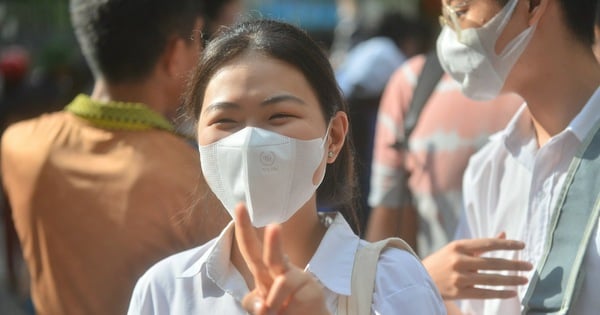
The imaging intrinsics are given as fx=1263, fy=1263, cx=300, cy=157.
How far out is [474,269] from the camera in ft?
9.83

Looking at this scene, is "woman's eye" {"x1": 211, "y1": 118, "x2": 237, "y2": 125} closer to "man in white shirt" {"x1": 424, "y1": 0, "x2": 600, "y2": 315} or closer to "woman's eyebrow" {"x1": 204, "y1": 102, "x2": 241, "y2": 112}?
"woman's eyebrow" {"x1": 204, "y1": 102, "x2": 241, "y2": 112}

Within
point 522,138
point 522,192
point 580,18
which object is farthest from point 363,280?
point 580,18

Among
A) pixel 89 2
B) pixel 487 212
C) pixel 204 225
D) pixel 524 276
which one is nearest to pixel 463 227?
pixel 487 212

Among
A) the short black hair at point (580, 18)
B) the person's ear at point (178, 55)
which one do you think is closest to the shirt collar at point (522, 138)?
the short black hair at point (580, 18)

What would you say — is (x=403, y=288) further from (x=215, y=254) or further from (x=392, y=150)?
(x=392, y=150)

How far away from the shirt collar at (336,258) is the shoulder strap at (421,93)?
5.28 feet

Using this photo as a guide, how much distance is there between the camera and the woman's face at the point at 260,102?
103 inches

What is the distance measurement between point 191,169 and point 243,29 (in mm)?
789

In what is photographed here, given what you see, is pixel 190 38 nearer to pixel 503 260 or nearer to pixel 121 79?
pixel 121 79

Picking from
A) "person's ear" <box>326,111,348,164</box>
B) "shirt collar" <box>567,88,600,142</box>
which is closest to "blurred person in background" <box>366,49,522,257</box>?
"shirt collar" <box>567,88,600,142</box>

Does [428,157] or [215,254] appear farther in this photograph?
[428,157]

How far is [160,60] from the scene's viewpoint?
12.4 feet

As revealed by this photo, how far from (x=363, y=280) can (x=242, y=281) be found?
0.27 m

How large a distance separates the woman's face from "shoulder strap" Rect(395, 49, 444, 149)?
5.33ft
